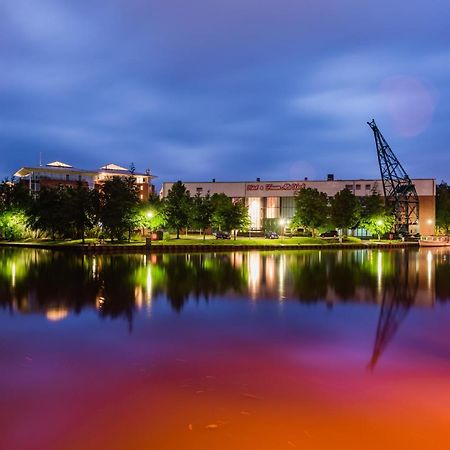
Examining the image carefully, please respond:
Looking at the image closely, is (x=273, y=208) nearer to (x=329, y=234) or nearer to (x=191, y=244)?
(x=329, y=234)

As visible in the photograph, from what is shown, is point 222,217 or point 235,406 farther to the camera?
point 222,217

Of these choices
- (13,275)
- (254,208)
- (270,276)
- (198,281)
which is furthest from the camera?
(254,208)

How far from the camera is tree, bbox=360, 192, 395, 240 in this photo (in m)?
74.2

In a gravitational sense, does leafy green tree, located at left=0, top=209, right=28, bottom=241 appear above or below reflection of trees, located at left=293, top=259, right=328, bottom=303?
above

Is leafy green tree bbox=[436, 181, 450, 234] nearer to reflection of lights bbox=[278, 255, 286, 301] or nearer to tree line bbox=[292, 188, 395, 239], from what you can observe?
tree line bbox=[292, 188, 395, 239]

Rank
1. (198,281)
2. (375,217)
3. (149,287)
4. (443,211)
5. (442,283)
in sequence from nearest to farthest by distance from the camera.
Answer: (149,287)
(198,281)
(442,283)
(375,217)
(443,211)

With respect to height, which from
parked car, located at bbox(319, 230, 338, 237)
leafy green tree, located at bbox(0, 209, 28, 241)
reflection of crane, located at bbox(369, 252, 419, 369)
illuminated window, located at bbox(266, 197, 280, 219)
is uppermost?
illuminated window, located at bbox(266, 197, 280, 219)

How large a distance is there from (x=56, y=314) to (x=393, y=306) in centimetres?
1107

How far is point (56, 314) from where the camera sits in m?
15.6

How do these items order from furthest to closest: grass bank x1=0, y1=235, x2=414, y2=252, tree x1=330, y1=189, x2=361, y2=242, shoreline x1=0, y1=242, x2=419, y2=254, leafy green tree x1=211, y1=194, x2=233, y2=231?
tree x1=330, y1=189, x2=361, y2=242 → leafy green tree x1=211, y1=194, x2=233, y2=231 → grass bank x1=0, y1=235, x2=414, y2=252 → shoreline x1=0, y1=242, x2=419, y2=254

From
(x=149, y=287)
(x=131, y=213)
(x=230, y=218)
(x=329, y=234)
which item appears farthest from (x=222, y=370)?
(x=329, y=234)

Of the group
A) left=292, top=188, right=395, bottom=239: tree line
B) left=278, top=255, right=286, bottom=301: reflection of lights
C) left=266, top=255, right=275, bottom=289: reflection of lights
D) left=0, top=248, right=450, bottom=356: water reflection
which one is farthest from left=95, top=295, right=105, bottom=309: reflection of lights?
left=292, top=188, right=395, bottom=239: tree line

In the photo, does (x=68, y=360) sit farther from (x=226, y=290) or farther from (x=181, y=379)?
(x=226, y=290)

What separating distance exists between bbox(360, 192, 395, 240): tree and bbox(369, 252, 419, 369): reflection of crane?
45834mm
